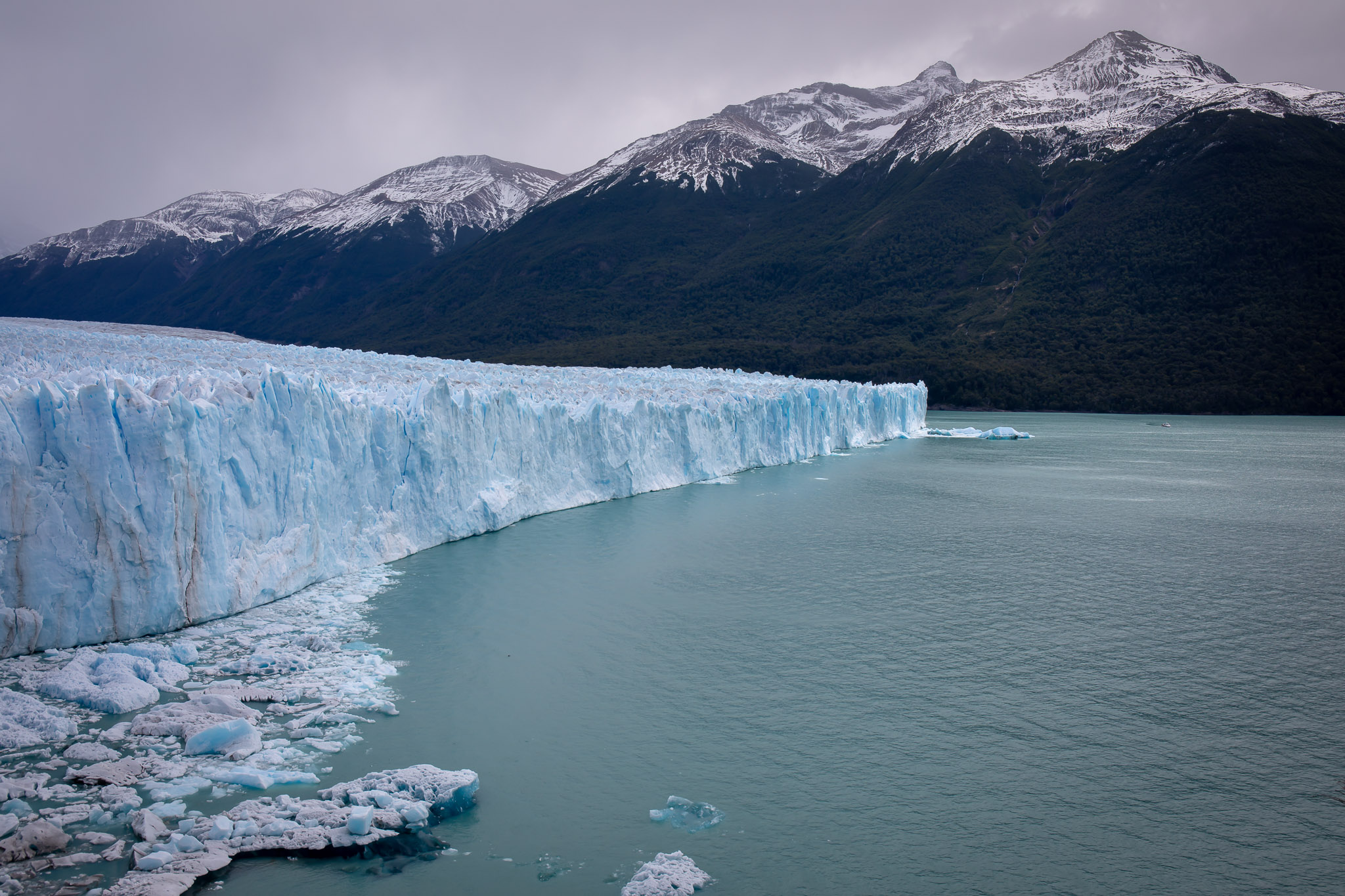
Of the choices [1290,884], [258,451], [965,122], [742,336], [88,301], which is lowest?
[1290,884]

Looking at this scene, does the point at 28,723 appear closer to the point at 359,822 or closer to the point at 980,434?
the point at 359,822

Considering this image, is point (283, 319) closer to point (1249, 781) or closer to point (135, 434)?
point (135, 434)

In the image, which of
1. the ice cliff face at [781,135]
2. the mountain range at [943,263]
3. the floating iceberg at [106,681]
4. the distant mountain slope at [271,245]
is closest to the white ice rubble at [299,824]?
the floating iceberg at [106,681]

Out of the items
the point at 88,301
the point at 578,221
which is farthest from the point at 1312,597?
the point at 88,301

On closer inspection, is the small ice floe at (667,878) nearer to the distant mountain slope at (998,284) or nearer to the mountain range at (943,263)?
the distant mountain slope at (998,284)

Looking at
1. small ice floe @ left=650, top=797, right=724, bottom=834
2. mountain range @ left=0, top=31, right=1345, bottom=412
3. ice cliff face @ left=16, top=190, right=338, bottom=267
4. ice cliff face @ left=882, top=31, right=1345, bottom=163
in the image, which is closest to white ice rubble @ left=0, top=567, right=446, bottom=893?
small ice floe @ left=650, top=797, right=724, bottom=834
